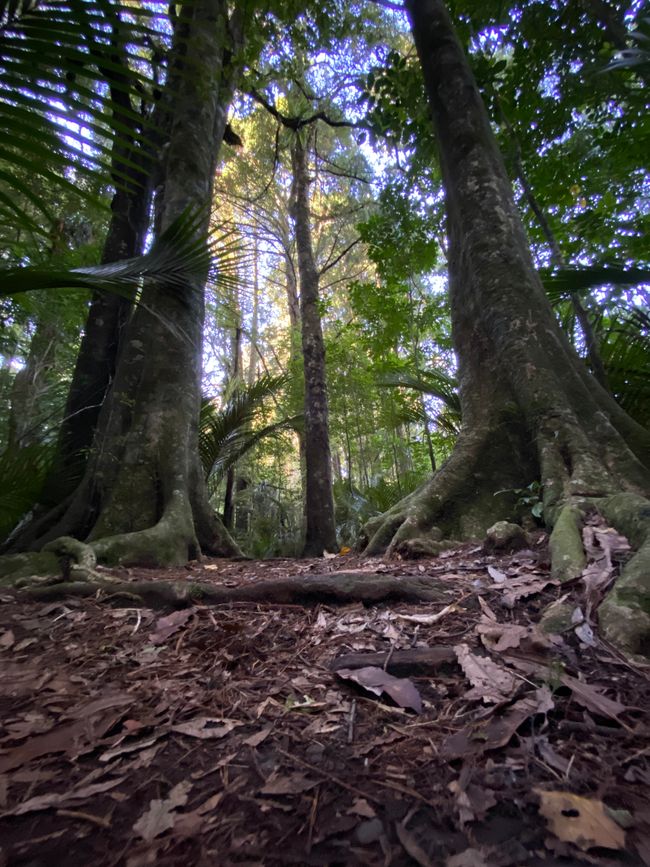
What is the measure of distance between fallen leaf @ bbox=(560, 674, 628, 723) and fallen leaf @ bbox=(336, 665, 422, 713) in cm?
40

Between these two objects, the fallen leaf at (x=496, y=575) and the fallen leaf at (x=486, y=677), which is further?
the fallen leaf at (x=496, y=575)

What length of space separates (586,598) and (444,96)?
15.6 ft

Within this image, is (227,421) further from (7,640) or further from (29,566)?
(7,640)

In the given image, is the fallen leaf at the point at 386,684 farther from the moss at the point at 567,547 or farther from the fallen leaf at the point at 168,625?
the moss at the point at 567,547

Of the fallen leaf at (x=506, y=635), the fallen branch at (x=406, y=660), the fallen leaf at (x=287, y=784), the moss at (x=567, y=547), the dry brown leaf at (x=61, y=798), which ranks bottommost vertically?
the fallen leaf at (x=287, y=784)

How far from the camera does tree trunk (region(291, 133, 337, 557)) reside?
6070 millimetres

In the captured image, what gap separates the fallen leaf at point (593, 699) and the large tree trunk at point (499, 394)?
135 centimetres

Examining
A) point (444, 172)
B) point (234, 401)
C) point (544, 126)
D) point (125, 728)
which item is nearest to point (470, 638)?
point (125, 728)

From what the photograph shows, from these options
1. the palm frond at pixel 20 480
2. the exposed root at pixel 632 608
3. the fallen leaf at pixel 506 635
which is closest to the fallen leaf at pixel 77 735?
the fallen leaf at pixel 506 635

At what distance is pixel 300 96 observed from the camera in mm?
8781

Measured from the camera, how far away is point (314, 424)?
6559mm

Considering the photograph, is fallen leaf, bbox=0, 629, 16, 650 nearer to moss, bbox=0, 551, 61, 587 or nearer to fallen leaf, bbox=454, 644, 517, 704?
moss, bbox=0, 551, 61, 587

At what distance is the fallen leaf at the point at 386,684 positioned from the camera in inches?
46.7

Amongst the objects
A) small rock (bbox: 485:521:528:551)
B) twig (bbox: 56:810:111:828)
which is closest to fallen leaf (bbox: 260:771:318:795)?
twig (bbox: 56:810:111:828)
